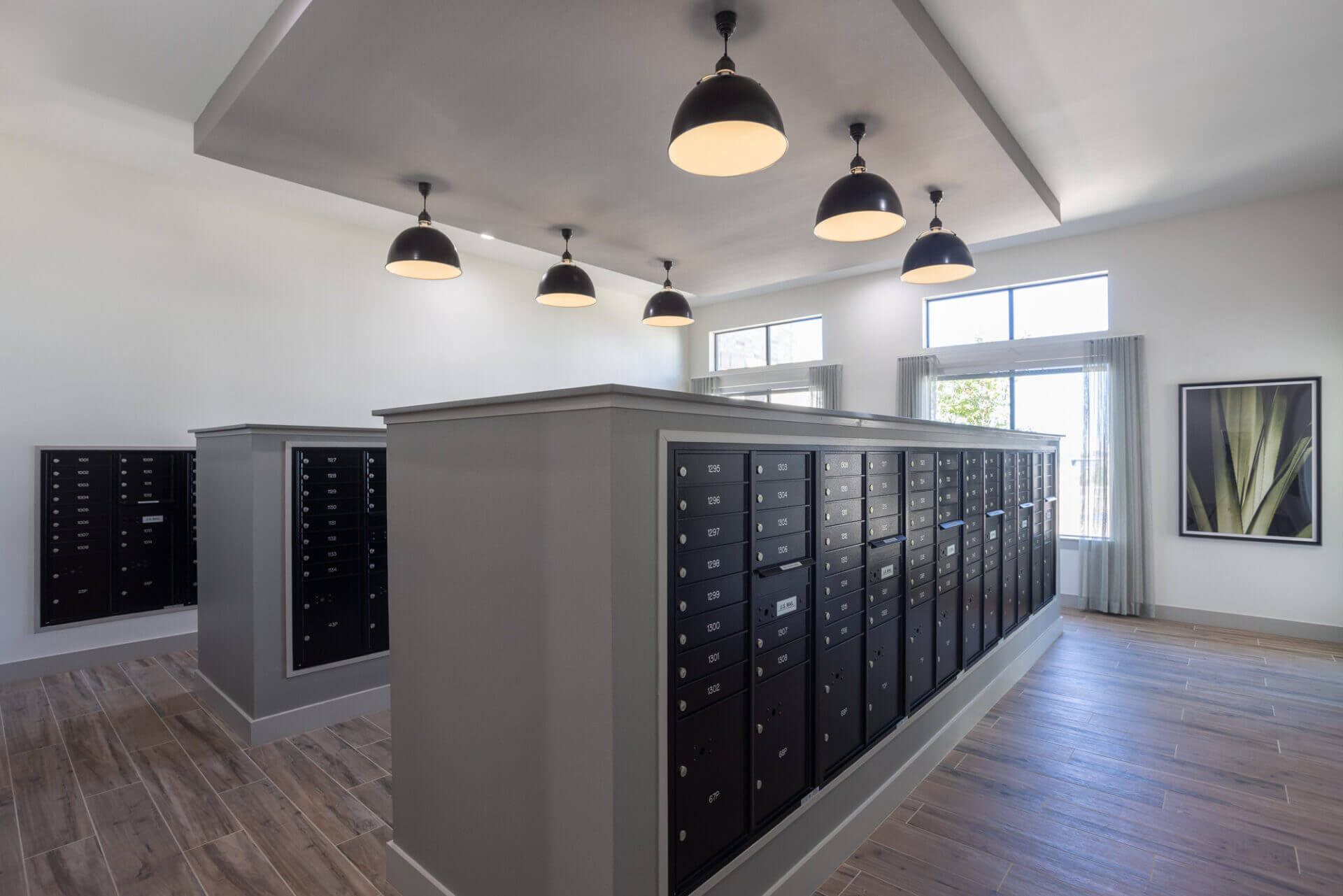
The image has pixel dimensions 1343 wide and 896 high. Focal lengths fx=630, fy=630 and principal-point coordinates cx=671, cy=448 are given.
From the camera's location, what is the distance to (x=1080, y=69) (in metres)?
2.92

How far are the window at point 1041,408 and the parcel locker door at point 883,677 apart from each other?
3504mm

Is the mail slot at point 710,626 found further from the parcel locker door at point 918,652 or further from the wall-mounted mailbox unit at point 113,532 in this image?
the wall-mounted mailbox unit at point 113,532

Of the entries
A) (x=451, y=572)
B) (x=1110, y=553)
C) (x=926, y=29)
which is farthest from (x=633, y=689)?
(x=1110, y=553)

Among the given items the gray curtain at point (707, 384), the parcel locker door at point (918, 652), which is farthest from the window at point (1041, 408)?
the parcel locker door at point (918, 652)

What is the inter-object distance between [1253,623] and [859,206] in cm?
465

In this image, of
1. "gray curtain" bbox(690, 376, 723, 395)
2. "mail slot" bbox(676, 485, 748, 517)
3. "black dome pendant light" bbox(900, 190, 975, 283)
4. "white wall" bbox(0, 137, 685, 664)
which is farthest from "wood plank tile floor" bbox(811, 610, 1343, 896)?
"gray curtain" bbox(690, 376, 723, 395)

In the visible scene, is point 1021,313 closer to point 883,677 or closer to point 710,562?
point 883,677

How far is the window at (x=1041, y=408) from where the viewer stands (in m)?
5.36

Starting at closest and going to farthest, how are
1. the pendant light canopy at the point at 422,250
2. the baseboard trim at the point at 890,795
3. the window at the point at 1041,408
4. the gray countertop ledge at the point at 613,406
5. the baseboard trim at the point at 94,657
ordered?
the gray countertop ledge at the point at 613,406 → the baseboard trim at the point at 890,795 → the pendant light canopy at the point at 422,250 → the baseboard trim at the point at 94,657 → the window at the point at 1041,408

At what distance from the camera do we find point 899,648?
7.47 feet

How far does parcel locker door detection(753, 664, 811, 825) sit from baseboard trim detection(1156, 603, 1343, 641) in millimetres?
4737

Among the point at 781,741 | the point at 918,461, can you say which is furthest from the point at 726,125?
the point at 781,741

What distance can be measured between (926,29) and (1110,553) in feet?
14.6

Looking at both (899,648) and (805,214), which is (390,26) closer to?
(805,214)
